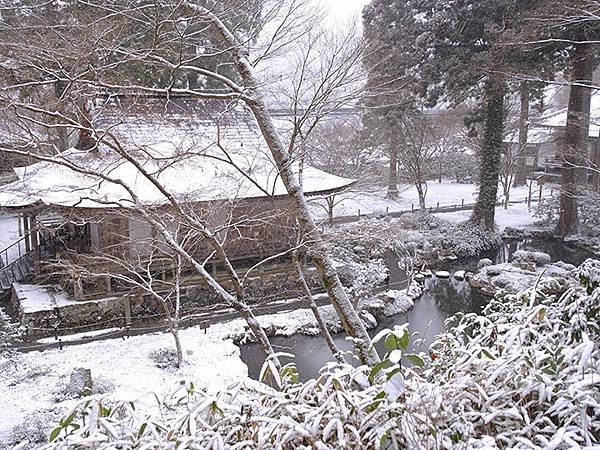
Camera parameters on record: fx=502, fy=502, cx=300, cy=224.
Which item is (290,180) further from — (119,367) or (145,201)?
(119,367)

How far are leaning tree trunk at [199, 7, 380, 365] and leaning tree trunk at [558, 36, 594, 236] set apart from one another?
11991 millimetres

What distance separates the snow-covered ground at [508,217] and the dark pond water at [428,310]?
5.23 feet

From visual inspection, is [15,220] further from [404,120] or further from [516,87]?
[516,87]

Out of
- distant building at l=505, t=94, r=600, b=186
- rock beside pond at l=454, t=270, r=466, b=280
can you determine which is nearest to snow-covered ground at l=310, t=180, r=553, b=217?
distant building at l=505, t=94, r=600, b=186

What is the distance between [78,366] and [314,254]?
19.2ft

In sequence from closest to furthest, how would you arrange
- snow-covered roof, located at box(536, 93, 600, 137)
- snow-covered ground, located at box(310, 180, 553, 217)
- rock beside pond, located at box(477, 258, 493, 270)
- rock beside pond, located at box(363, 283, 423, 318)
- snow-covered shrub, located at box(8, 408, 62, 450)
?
snow-covered shrub, located at box(8, 408, 62, 450) → rock beside pond, located at box(363, 283, 423, 318) → rock beside pond, located at box(477, 258, 493, 270) → snow-covered ground, located at box(310, 180, 553, 217) → snow-covered roof, located at box(536, 93, 600, 137)

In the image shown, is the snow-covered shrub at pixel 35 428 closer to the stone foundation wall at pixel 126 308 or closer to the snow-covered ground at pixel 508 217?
the stone foundation wall at pixel 126 308

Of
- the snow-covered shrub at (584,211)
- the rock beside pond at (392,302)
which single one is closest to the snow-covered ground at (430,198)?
the snow-covered shrub at (584,211)

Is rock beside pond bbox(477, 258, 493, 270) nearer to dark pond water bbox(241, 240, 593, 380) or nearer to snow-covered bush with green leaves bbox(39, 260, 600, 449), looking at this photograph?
dark pond water bbox(241, 240, 593, 380)

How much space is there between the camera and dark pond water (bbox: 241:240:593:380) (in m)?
9.64

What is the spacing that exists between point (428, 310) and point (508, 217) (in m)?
10.7

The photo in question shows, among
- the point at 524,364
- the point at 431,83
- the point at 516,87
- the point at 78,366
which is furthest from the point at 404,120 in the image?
the point at 524,364

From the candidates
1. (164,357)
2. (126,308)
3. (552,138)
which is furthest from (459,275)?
(552,138)

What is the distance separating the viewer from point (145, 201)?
383 inches
